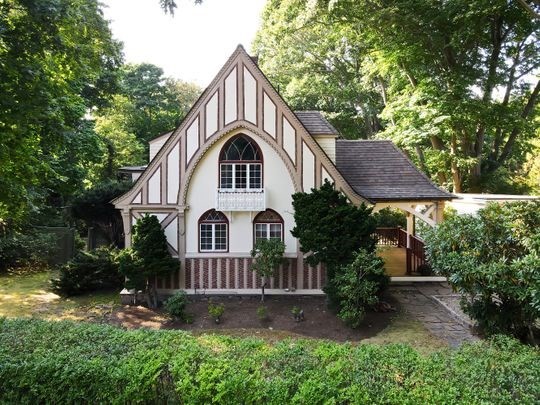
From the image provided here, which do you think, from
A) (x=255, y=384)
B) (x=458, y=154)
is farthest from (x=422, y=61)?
(x=255, y=384)

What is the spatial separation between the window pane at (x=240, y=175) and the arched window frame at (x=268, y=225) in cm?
121

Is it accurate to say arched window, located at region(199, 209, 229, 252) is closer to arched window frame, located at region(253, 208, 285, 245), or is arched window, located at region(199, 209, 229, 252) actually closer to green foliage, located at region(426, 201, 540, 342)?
arched window frame, located at region(253, 208, 285, 245)

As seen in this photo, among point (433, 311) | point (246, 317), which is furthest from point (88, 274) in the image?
point (433, 311)

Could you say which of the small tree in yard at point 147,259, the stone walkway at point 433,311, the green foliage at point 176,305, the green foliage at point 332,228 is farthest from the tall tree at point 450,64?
the green foliage at point 176,305

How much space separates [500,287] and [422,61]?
1480cm

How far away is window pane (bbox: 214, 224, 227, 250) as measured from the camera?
44.4 ft

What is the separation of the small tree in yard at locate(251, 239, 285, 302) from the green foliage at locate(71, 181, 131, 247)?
31.5ft

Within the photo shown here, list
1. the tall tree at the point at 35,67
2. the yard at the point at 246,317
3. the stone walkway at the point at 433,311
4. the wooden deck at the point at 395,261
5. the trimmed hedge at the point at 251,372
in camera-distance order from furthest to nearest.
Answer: the wooden deck at the point at 395,261, the yard at the point at 246,317, the stone walkway at the point at 433,311, the tall tree at the point at 35,67, the trimmed hedge at the point at 251,372

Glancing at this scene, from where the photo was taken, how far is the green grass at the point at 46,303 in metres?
12.2

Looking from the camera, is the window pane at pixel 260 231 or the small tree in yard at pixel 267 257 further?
the window pane at pixel 260 231

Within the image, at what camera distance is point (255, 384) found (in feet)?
15.5

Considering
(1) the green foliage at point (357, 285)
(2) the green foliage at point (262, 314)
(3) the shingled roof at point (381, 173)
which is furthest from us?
(3) the shingled roof at point (381, 173)

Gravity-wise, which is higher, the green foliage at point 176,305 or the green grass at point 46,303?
the green foliage at point 176,305

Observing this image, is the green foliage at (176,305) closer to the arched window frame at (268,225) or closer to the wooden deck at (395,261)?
the arched window frame at (268,225)
